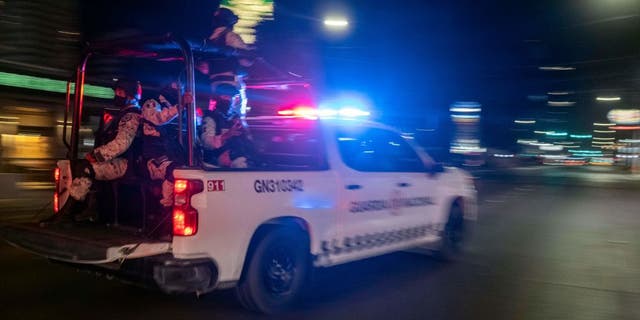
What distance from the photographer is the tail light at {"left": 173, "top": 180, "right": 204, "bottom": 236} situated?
4.48 metres

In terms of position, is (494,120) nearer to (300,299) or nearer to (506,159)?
(506,159)

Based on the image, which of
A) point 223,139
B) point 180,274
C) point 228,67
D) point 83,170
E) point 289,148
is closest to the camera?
point 180,274

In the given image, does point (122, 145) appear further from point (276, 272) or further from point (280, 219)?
point (276, 272)

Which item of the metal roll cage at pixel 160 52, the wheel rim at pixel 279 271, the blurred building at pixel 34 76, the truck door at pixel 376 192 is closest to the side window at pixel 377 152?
the truck door at pixel 376 192

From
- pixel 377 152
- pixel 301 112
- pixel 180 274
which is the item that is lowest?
pixel 180 274

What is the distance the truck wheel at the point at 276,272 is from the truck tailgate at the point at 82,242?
0.85 meters

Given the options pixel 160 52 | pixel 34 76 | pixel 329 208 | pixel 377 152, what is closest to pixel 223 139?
pixel 160 52

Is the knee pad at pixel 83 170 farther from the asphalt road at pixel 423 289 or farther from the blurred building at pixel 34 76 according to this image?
the blurred building at pixel 34 76

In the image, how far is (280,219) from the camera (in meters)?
5.29

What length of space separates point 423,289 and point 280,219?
2015 mm

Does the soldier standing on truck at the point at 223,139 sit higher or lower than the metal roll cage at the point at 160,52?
lower

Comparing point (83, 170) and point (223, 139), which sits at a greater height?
point (223, 139)

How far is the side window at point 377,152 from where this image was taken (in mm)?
6301

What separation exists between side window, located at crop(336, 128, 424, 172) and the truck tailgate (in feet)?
7.67
